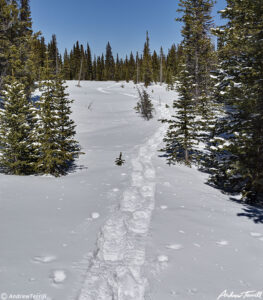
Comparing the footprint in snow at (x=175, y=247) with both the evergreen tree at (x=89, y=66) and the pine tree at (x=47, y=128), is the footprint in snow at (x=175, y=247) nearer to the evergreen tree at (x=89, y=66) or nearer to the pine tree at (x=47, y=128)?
the pine tree at (x=47, y=128)

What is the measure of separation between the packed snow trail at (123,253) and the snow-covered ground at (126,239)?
0.06 ft

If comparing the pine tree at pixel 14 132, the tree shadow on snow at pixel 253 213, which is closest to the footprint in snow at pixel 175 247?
the tree shadow on snow at pixel 253 213

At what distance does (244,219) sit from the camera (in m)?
6.83

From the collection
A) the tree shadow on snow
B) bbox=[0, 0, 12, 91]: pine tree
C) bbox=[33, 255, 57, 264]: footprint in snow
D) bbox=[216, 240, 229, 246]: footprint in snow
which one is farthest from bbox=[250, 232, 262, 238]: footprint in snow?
bbox=[0, 0, 12, 91]: pine tree

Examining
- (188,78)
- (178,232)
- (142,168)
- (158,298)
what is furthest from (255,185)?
(188,78)

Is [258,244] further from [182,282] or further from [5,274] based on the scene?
[5,274]

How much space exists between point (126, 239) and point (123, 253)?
58cm

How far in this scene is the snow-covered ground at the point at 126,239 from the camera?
372 cm

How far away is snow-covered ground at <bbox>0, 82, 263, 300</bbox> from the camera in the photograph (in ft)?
12.2

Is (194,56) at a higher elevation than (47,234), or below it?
higher

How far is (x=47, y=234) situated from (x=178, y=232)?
338cm

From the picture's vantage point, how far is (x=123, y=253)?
4695mm

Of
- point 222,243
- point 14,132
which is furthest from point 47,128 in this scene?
point 222,243

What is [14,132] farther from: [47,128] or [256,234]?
[256,234]
